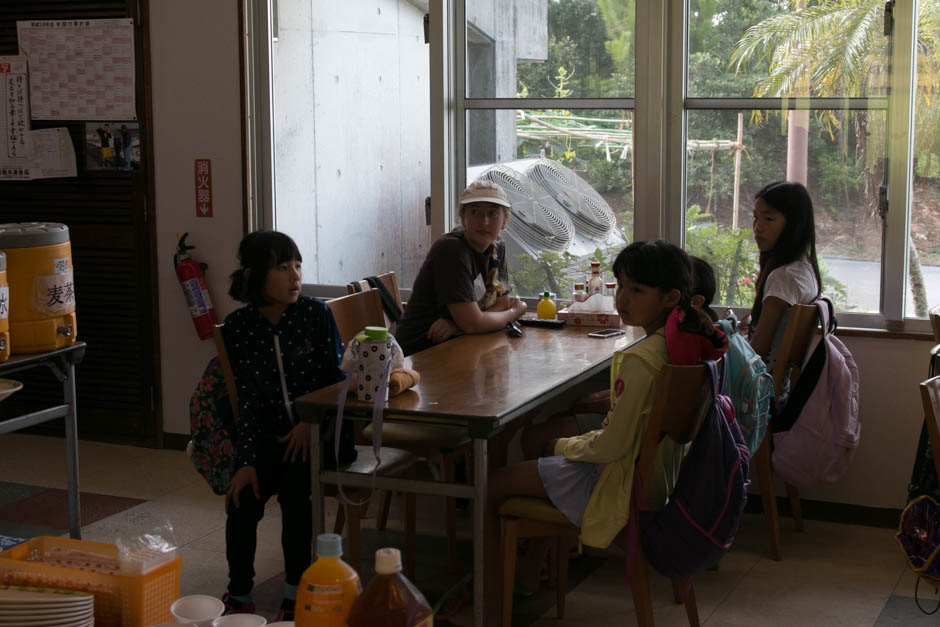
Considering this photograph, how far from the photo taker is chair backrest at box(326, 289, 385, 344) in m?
3.40

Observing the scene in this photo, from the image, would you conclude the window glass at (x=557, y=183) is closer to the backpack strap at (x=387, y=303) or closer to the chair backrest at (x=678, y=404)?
the backpack strap at (x=387, y=303)

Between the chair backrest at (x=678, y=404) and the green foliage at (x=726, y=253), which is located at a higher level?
the green foliage at (x=726, y=253)

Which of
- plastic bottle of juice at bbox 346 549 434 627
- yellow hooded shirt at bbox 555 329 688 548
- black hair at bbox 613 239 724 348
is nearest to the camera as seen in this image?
plastic bottle of juice at bbox 346 549 434 627

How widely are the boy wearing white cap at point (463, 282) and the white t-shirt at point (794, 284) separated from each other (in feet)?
2.88

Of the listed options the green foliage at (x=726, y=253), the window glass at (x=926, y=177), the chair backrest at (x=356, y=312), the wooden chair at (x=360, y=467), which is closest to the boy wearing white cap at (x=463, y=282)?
the chair backrest at (x=356, y=312)

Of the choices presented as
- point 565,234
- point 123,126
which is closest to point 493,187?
point 565,234

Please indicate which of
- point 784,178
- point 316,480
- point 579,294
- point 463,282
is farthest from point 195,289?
point 784,178

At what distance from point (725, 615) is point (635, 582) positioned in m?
0.67

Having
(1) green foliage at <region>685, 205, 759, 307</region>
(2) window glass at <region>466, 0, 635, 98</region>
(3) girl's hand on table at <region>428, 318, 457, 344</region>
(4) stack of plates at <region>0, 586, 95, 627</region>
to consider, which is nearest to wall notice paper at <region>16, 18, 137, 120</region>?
(2) window glass at <region>466, 0, 635, 98</region>

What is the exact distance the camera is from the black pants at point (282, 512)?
2.94m

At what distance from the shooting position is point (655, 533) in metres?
2.49

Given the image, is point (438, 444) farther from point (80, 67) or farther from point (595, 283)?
point (80, 67)

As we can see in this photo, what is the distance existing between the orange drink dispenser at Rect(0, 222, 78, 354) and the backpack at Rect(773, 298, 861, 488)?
7.35 ft

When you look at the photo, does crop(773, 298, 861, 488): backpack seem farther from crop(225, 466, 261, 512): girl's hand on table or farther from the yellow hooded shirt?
crop(225, 466, 261, 512): girl's hand on table
